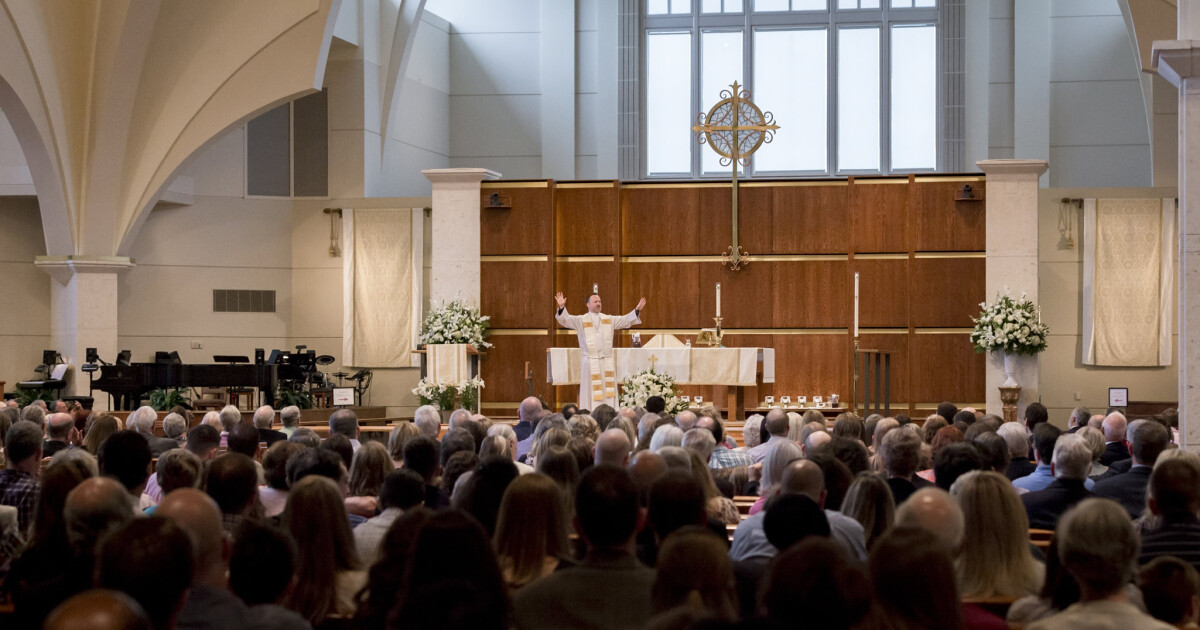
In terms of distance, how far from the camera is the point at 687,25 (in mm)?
21172

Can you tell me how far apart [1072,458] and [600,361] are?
862 cm

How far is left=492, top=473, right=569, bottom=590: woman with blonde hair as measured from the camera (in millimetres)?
3869

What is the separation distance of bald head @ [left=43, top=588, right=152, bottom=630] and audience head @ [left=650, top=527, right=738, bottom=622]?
1.18m

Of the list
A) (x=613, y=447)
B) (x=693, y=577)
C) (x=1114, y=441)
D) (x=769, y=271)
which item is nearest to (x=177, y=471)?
(x=613, y=447)

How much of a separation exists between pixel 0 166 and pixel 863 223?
12.2 m

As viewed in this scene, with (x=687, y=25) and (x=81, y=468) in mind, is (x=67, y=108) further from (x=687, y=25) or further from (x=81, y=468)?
(x=81, y=468)

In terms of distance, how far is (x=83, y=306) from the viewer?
16812 millimetres

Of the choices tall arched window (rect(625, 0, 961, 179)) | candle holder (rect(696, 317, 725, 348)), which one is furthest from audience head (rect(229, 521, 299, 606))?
tall arched window (rect(625, 0, 961, 179))

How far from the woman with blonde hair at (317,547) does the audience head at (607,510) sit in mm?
831

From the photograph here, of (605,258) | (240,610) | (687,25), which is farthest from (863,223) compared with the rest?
(240,610)

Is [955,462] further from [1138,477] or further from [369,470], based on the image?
[369,470]

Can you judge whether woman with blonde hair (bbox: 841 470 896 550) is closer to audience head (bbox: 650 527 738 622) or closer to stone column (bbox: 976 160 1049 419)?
audience head (bbox: 650 527 738 622)

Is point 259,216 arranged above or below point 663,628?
above

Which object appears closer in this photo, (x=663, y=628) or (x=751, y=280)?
(x=663, y=628)
